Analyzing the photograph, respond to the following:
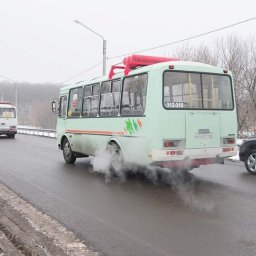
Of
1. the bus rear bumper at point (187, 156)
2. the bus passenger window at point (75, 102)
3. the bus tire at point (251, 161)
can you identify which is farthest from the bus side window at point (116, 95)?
the bus tire at point (251, 161)

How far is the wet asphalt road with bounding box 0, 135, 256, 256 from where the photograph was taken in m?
5.24

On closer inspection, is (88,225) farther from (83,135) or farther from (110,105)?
(83,135)

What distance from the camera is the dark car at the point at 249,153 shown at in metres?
11.1

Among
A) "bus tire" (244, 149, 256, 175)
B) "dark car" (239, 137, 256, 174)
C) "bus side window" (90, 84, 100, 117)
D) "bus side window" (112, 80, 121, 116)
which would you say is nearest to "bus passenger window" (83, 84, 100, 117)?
"bus side window" (90, 84, 100, 117)

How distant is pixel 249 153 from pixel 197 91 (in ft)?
9.06

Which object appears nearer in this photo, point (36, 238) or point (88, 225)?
point (36, 238)

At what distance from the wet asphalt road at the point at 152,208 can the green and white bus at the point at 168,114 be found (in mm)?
685

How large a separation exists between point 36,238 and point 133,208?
6.88 feet

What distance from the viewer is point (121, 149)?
10.2m

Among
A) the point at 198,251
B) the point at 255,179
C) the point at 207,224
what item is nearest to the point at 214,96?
the point at 255,179

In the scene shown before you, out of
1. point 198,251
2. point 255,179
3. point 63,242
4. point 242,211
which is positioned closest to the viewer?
point 198,251

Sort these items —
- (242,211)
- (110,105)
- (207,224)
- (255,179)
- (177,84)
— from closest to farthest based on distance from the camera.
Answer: (207,224) < (242,211) < (177,84) < (255,179) < (110,105)

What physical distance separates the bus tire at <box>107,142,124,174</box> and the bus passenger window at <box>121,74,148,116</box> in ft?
3.10

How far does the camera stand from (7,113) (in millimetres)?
32188
